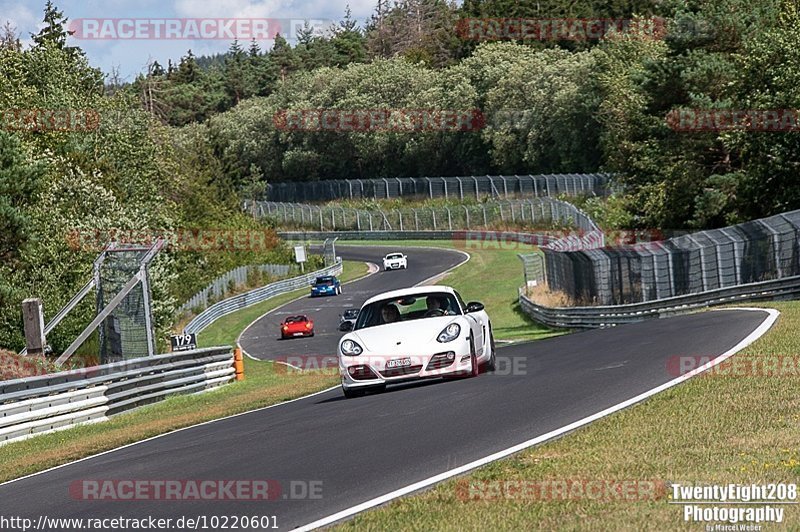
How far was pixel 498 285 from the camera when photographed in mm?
65375

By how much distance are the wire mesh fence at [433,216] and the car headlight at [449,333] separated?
184 feet

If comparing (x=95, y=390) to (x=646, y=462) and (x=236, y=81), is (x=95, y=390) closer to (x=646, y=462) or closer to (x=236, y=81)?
(x=646, y=462)

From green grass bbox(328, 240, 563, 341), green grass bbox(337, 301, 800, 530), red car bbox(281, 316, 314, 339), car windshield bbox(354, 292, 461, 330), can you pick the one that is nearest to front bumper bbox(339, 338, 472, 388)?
car windshield bbox(354, 292, 461, 330)

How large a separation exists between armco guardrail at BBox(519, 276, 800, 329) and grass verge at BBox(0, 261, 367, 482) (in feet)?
39.1

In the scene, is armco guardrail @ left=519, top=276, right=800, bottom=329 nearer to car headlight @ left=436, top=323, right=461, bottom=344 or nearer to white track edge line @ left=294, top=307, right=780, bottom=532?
white track edge line @ left=294, top=307, right=780, bottom=532

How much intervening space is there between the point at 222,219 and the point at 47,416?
7371 centimetres

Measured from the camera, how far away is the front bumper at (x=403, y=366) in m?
15.6

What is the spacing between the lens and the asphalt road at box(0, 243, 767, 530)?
8703 mm

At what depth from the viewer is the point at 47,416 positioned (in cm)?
2033

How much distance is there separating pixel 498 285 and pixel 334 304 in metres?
9.07

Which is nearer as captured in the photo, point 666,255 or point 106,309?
point 106,309

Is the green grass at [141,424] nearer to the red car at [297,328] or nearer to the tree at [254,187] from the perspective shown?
the red car at [297,328]

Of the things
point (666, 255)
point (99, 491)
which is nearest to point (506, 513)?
point (99, 491)

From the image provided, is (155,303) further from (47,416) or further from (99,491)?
(99,491)
